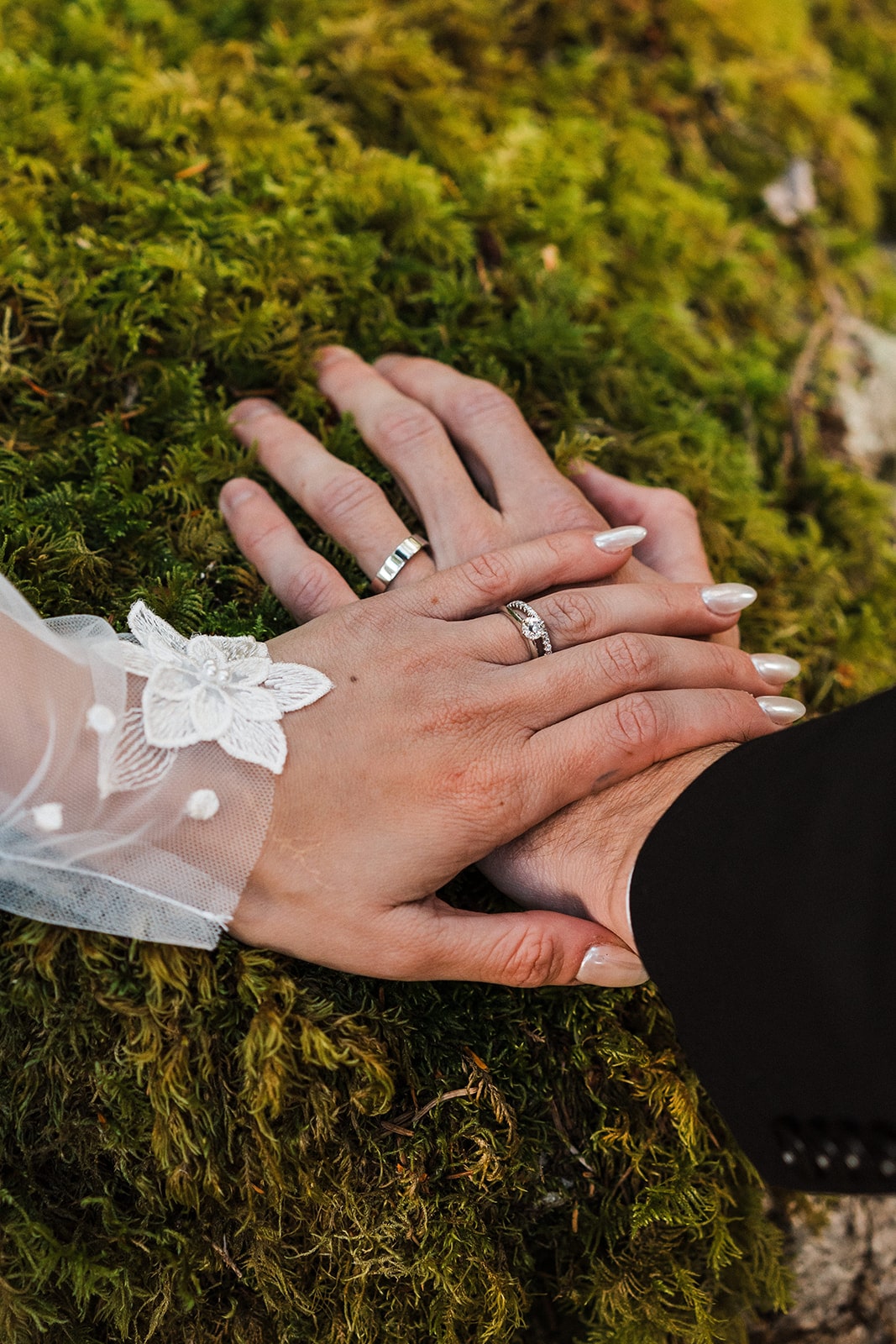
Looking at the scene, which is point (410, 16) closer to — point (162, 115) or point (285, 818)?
point (162, 115)

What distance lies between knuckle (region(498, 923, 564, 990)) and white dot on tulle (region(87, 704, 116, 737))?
2.70 feet

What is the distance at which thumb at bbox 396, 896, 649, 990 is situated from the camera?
172cm

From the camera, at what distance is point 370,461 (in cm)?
235

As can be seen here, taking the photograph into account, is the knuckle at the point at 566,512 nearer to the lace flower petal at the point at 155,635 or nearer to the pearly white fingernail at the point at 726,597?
the pearly white fingernail at the point at 726,597

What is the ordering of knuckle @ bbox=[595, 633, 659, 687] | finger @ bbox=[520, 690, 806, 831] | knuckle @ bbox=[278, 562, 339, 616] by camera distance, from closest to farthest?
finger @ bbox=[520, 690, 806, 831] < knuckle @ bbox=[595, 633, 659, 687] < knuckle @ bbox=[278, 562, 339, 616]

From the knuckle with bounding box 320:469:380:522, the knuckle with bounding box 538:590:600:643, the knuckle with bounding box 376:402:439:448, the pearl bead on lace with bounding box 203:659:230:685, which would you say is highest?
the knuckle with bounding box 376:402:439:448

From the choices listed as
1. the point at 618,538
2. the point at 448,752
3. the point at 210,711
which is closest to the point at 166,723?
the point at 210,711

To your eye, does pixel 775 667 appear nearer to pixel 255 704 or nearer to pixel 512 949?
pixel 512 949

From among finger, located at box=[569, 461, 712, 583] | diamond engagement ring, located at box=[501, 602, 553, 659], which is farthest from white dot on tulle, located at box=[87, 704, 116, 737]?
finger, located at box=[569, 461, 712, 583]

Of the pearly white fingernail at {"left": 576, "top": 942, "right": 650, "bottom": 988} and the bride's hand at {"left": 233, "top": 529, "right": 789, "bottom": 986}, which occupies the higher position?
the bride's hand at {"left": 233, "top": 529, "right": 789, "bottom": 986}

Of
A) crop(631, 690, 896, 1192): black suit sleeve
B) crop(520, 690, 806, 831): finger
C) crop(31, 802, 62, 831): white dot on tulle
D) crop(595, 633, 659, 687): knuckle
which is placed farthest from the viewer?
crop(595, 633, 659, 687): knuckle

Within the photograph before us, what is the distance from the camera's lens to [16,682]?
1597mm

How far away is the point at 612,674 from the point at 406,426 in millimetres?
846

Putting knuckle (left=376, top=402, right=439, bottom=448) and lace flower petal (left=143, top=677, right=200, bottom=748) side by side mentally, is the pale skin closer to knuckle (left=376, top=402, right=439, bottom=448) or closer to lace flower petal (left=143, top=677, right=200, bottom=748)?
knuckle (left=376, top=402, right=439, bottom=448)
